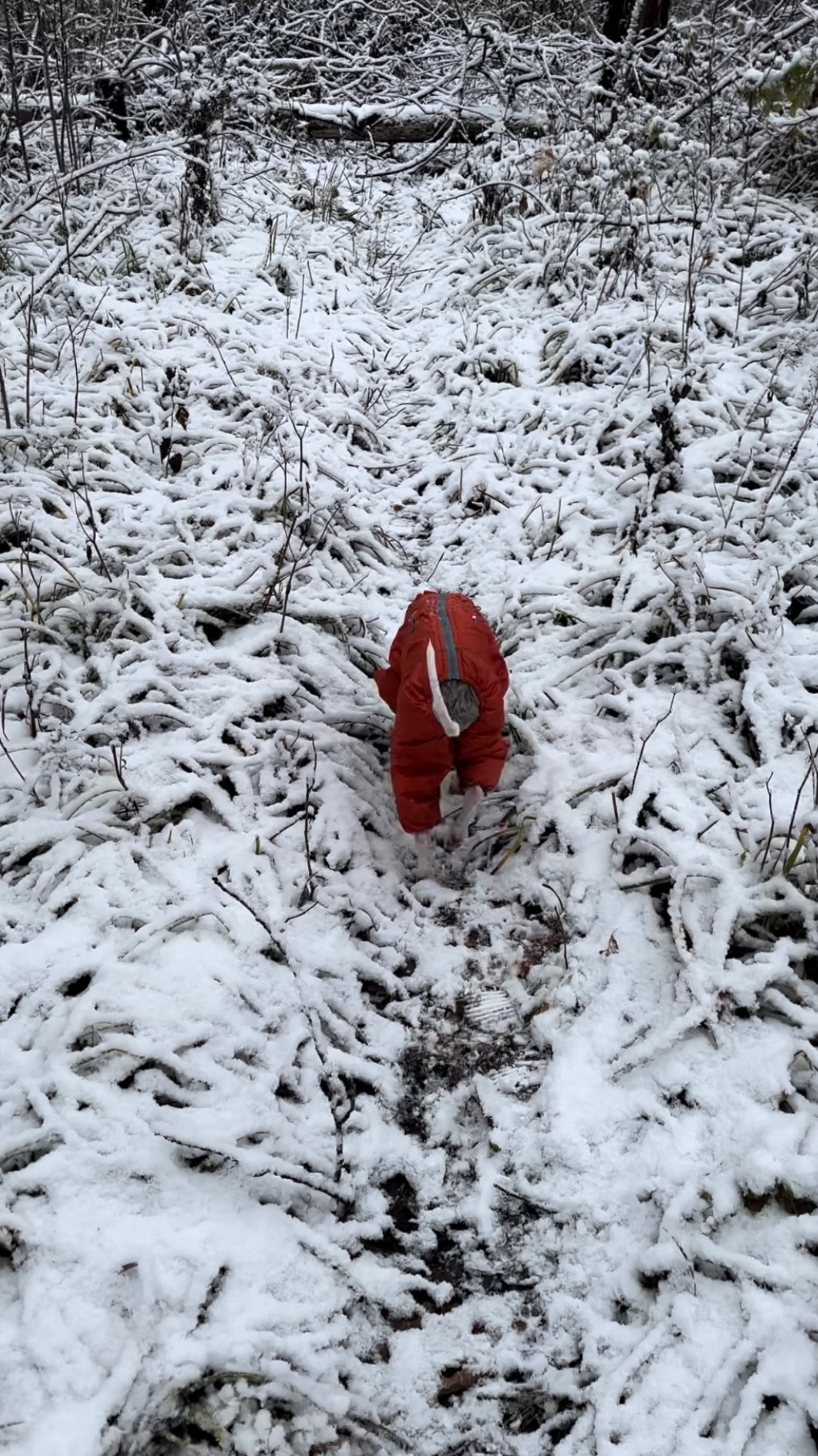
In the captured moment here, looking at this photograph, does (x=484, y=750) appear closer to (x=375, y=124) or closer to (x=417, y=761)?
(x=417, y=761)

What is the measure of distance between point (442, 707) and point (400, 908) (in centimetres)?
76

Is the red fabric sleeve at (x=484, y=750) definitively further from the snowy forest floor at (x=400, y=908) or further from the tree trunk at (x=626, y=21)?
the tree trunk at (x=626, y=21)

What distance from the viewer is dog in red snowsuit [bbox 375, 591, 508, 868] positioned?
256 centimetres

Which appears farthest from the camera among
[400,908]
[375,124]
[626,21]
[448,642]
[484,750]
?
[375,124]

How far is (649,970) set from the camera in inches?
99.8

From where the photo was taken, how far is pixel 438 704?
251 cm

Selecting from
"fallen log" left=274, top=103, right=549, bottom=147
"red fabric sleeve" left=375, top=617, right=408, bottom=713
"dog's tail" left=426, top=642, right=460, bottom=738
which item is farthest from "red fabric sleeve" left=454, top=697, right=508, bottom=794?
"fallen log" left=274, top=103, right=549, bottom=147

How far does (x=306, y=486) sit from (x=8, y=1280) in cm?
339

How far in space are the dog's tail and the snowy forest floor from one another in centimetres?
64

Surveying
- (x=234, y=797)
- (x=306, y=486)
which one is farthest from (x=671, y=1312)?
(x=306, y=486)

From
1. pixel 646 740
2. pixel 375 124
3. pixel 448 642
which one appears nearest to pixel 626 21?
pixel 375 124

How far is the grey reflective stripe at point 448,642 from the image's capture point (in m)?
2.56

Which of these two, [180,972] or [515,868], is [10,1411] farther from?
[515,868]

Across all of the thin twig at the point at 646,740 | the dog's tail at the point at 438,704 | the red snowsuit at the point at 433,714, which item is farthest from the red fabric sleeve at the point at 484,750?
the thin twig at the point at 646,740
